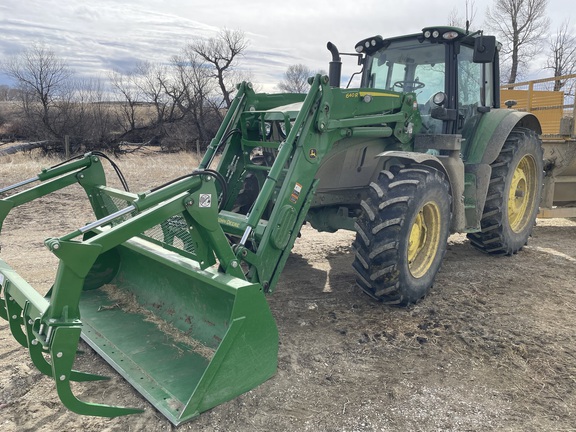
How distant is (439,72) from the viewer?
540 cm

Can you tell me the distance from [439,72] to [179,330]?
149 inches

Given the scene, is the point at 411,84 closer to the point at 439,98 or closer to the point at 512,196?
the point at 439,98

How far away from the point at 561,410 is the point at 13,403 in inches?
134

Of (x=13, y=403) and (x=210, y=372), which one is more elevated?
(x=210, y=372)

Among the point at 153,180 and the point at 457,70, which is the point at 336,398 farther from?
the point at 153,180

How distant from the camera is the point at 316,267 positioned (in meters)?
5.98

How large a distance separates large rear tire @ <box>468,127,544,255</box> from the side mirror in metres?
1.41

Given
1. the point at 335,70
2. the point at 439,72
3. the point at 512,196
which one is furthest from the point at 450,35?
the point at 512,196

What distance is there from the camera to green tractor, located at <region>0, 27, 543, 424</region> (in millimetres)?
2982

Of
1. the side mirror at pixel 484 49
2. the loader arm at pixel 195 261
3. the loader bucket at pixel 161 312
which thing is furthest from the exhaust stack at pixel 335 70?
the loader bucket at pixel 161 312

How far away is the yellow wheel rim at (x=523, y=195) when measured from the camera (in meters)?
6.55

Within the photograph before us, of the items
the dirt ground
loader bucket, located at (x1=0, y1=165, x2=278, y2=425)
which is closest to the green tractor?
loader bucket, located at (x1=0, y1=165, x2=278, y2=425)

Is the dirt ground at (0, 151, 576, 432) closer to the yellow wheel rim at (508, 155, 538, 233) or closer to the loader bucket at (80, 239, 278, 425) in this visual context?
the loader bucket at (80, 239, 278, 425)

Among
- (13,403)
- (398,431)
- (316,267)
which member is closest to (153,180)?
(316,267)
